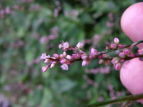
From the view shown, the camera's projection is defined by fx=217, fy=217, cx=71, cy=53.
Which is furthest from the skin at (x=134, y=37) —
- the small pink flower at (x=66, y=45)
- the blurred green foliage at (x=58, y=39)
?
the blurred green foliage at (x=58, y=39)

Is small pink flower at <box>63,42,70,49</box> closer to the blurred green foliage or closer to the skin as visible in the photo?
the skin

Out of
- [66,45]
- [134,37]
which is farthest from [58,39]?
[66,45]

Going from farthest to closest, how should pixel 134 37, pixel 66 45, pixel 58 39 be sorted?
pixel 58 39
pixel 134 37
pixel 66 45

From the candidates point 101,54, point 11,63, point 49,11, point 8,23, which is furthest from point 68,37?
point 101,54

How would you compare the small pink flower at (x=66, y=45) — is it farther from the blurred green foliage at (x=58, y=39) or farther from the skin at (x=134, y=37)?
the blurred green foliage at (x=58, y=39)

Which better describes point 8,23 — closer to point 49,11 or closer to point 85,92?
point 49,11

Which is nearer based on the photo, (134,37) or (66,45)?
(66,45)

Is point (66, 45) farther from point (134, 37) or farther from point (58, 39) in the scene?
point (58, 39)
